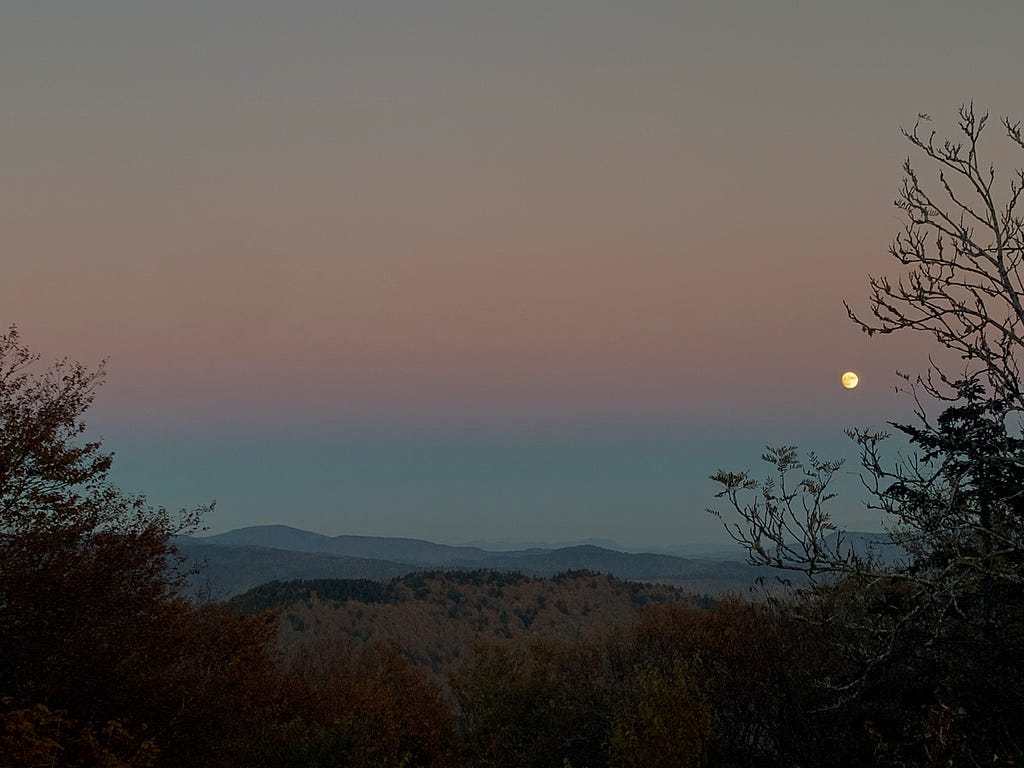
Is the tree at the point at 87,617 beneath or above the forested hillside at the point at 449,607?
above

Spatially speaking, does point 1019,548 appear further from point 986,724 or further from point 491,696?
point 491,696

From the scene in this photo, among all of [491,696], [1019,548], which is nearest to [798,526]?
[1019,548]

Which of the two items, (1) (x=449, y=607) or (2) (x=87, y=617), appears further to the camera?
(1) (x=449, y=607)

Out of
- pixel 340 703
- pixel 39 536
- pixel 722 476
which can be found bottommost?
pixel 340 703

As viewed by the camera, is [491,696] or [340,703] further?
[340,703]

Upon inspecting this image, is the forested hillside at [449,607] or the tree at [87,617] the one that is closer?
the tree at [87,617]

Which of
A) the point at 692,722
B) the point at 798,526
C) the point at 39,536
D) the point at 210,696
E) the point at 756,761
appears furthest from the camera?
the point at 756,761

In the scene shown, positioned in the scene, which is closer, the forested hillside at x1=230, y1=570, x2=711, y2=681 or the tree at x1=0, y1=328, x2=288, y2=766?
the tree at x1=0, y1=328, x2=288, y2=766

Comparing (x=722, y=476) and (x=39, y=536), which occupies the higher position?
(x=722, y=476)

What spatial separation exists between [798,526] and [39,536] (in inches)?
753

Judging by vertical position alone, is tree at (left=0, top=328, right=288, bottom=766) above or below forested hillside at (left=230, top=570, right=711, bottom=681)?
above

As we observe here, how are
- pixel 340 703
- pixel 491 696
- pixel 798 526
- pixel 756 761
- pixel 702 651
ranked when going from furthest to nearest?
1. pixel 340 703
2. pixel 491 696
3. pixel 702 651
4. pixel 756 761
5. pixel 798 526

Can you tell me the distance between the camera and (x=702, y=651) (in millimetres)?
38125

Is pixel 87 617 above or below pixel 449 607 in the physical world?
above
